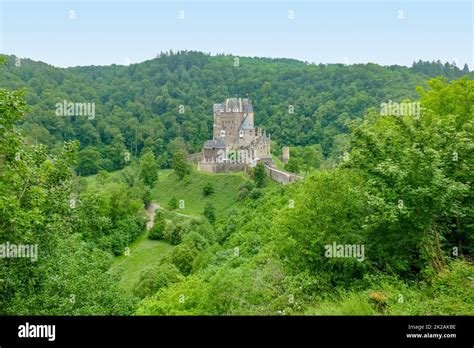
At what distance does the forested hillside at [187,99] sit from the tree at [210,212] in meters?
40.2

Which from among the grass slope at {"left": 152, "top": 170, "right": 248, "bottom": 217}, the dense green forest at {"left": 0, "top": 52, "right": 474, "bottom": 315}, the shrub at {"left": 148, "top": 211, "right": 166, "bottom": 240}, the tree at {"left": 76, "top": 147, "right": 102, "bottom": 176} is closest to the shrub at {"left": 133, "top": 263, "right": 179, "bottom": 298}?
the dense green forest at {"left": 0, "top": 52, "right": 474, "bottom": 315}

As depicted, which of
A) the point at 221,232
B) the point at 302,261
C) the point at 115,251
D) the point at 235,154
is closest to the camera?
the point at 302,261

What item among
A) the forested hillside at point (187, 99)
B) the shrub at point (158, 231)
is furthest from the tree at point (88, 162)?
the shrub at point (158, 231)

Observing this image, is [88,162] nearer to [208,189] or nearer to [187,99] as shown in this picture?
[208,189]

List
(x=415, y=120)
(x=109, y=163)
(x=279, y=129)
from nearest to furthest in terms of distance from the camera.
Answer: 1. (x=415, y=120)
2. (x=109, y=163)
3. (x=279, y=129)

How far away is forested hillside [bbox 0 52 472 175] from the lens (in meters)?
114

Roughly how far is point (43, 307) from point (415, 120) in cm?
1386

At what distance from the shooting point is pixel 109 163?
10631cm

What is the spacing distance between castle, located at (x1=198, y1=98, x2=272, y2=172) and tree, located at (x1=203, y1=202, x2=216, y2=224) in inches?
546

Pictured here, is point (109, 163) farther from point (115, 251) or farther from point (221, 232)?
point (221, 232)

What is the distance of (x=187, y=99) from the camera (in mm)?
162250

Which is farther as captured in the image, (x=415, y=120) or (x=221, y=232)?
(x=221, y=232)
